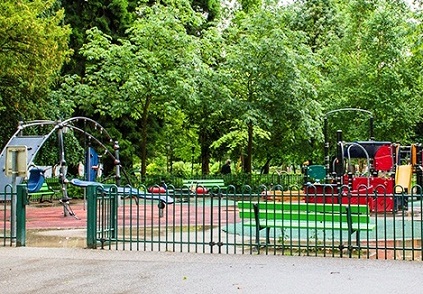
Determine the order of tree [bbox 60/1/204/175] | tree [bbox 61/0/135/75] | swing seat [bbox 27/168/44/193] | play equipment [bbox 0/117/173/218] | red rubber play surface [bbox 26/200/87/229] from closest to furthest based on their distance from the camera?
1. play equipment [bbox 0/117/173/218]
2. red rubber play surface [bbox 26/200/87/229]
3. swing seat [bbox 27/168/44/193]
4. tree [bbox 60/1/204/175]
5. tree [bbox 61/0/135/75]

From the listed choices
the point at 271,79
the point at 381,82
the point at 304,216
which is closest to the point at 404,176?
the point at 271,79

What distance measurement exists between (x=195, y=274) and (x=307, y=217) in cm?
270

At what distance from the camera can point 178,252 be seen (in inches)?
451

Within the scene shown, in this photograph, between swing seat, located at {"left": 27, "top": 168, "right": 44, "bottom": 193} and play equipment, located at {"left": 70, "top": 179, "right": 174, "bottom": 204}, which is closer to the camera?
play equipment, located at {"left": 70, "top": 179, "right": 174, "bottom": 204}

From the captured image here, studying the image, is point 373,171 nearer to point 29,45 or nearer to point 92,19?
point 29,45

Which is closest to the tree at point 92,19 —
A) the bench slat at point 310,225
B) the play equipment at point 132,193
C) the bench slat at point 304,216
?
the play equipment at point 132,193

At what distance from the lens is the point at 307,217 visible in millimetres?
11219

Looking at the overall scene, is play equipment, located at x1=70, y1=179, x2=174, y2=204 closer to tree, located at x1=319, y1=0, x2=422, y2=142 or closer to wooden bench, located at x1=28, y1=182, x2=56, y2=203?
wooden bench, located at x1=28, y1=182, x2=56, y2=203

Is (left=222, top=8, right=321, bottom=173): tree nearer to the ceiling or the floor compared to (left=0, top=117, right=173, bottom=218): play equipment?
nearer to the ceiling

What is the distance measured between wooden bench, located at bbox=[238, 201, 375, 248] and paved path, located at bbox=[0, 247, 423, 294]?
869mm

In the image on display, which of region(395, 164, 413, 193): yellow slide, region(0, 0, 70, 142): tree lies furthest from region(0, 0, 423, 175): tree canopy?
region(395, 164, 413, 193): yellow slide

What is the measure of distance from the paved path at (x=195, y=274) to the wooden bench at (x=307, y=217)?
0.87 m

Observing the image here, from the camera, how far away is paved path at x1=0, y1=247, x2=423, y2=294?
8.38 meters

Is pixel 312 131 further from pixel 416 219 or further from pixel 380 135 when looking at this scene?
pixel 416 219
